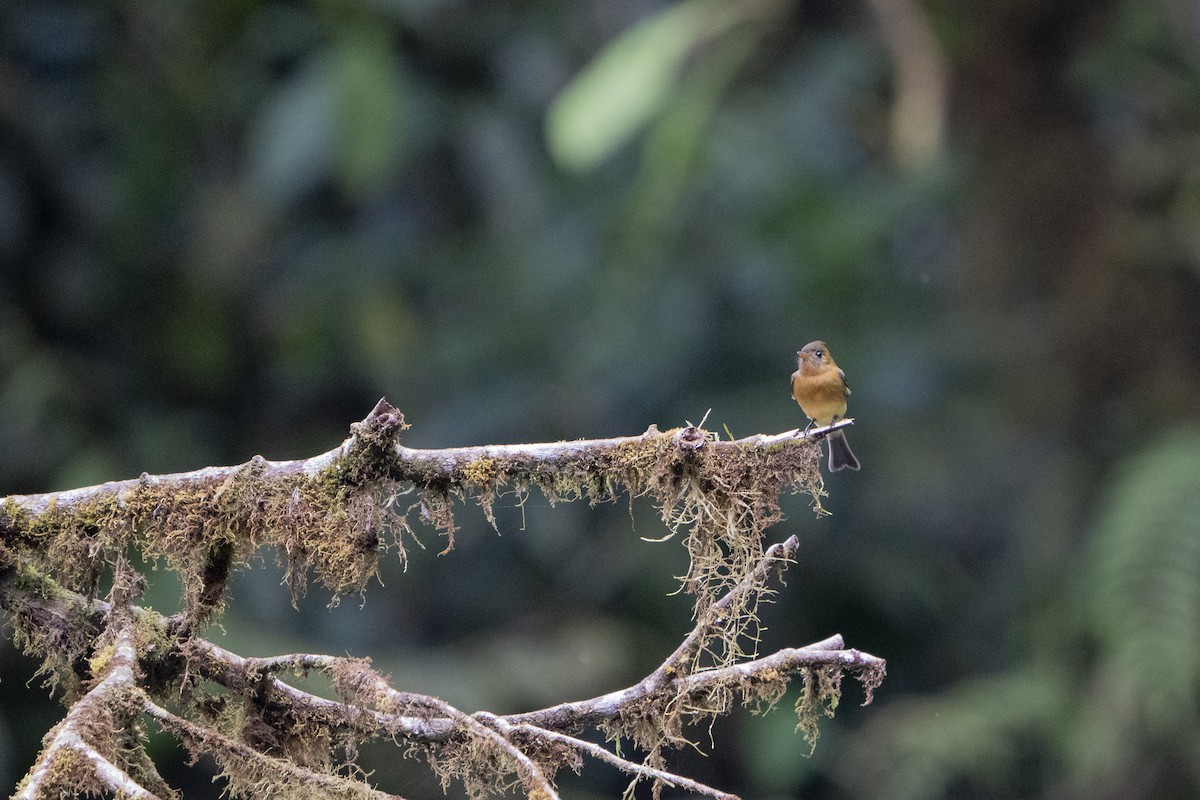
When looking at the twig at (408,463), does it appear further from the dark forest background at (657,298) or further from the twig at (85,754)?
the dark forest background at (657,298)

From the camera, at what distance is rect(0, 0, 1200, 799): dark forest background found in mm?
8445

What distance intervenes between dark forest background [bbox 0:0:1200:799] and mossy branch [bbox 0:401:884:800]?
544cm

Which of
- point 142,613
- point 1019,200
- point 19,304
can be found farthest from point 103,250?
point 142,613

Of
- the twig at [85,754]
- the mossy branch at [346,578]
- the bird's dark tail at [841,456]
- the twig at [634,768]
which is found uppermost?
the bird's dark tail at [841,456]

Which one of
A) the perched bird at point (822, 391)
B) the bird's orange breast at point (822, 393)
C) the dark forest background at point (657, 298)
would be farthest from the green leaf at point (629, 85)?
the bird's orange breast at point (822, 393)

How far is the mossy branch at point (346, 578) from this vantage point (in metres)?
2.34

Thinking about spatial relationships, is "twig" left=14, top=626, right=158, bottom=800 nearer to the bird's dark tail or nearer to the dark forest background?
the bird's dark tail

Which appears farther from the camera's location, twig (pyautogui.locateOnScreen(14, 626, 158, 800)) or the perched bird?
the perched bird

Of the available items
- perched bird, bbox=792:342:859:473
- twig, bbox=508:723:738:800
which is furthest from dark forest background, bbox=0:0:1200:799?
twig, bbox=508:723:738:800

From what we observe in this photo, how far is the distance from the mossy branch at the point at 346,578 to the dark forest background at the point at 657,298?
214 inches

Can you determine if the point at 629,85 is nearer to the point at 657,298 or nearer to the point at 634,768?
the point at 657,298

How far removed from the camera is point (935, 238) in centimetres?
1129

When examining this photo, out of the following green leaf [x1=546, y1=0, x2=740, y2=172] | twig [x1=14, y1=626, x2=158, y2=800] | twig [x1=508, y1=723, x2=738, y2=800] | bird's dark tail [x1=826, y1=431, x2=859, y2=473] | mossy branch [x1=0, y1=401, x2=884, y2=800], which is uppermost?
green leaf [x1=546, y1=0, x2=740, y2=172]

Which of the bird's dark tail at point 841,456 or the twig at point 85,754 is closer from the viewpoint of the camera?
the twig at point 85,754
